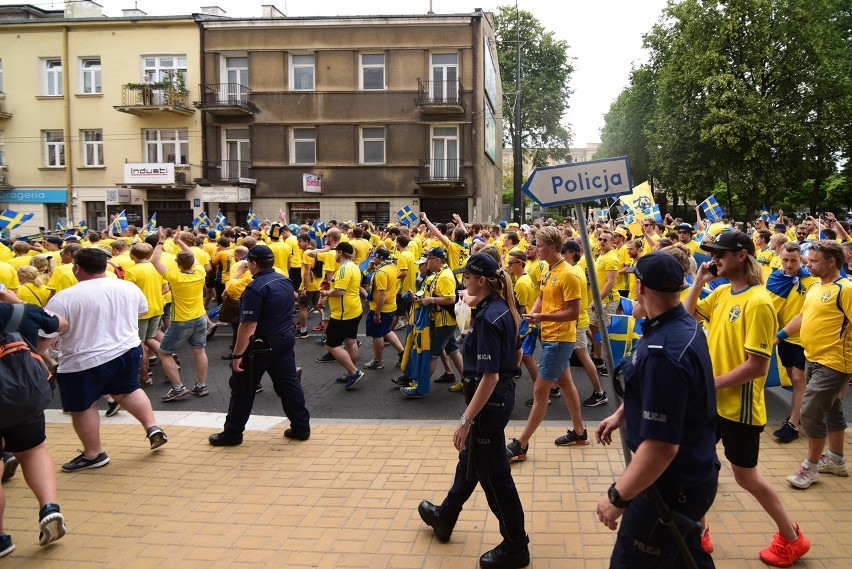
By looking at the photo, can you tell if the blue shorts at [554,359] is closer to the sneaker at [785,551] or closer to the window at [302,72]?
the sneaker at [785,551]

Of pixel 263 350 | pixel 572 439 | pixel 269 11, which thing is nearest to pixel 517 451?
pixel 572 439

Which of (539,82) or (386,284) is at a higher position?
(539,82)

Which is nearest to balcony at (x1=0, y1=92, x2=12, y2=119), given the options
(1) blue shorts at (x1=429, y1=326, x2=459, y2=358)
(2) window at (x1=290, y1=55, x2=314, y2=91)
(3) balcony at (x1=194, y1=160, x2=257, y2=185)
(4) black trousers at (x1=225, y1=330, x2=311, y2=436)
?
(3) balcony at (x1=194, y1=160, x2=257, y2=185)

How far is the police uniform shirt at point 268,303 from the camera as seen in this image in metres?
6.37

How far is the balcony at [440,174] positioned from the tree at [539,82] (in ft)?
54.0

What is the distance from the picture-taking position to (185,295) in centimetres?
834

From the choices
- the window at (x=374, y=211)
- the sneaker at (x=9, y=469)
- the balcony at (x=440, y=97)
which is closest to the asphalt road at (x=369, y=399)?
the sneaker at (x=9, y=469)

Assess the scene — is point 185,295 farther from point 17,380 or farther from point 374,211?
point 374,211

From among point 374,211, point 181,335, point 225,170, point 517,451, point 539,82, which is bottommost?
point 517,451

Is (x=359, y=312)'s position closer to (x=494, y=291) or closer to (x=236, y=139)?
(x=494, y=291)

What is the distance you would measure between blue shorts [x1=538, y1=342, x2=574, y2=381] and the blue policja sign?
2315 mm

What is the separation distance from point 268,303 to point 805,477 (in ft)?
15.6

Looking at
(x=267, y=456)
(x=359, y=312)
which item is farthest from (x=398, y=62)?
(x=267, y=456)

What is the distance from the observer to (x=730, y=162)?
106 feet
